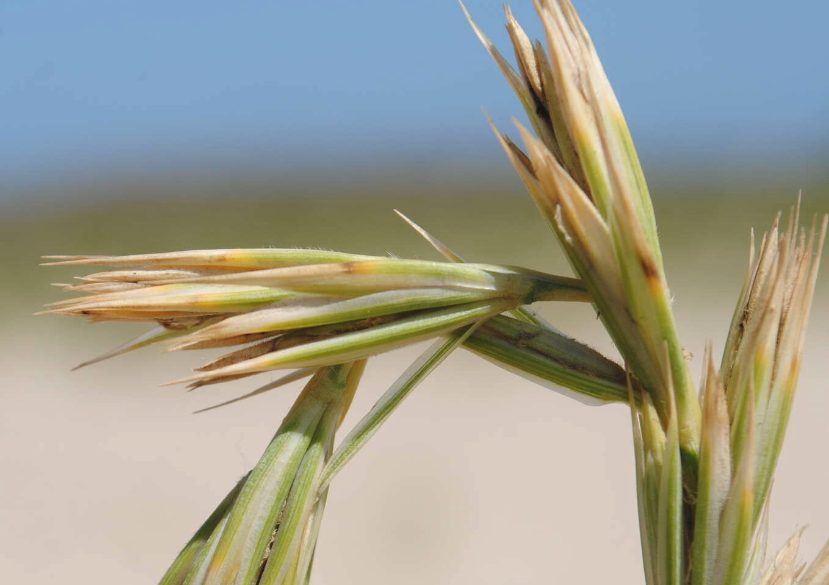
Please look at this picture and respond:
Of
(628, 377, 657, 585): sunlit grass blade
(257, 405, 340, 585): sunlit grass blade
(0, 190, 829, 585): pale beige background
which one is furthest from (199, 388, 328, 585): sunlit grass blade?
(0, 190, 829, 585): pale beige background

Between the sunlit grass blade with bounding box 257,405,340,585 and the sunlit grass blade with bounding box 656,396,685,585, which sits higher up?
the sunlit grass blade with bounding box 656,396,685,585

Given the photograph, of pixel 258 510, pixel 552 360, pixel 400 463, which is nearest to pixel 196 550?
pixel 258 510

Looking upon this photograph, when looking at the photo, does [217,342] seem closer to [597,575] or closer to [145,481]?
[597,575]

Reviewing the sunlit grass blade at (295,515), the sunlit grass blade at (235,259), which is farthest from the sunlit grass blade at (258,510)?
the sunlit grass blade at (235,259)

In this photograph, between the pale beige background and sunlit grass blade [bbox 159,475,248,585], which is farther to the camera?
the pale beige background

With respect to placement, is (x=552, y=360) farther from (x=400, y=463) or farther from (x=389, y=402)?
(x=400, y=463)

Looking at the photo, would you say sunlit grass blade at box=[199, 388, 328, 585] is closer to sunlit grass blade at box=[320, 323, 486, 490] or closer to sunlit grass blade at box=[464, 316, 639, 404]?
sunlit grass blade at box=[320, 323, 486, 490]
